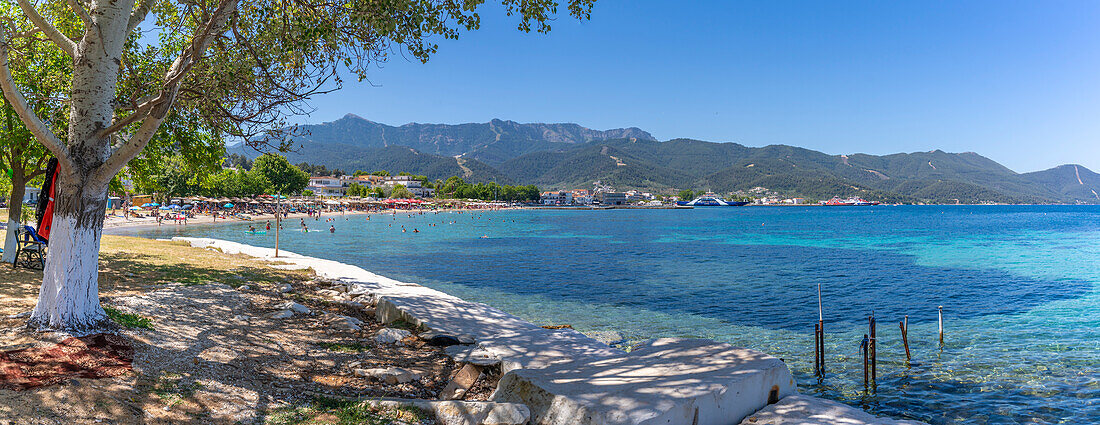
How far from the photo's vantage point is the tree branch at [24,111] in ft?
22.1

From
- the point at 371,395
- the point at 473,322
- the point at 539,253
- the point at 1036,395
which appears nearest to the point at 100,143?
the point at 371,395

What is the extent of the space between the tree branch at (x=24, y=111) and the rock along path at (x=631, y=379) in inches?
244

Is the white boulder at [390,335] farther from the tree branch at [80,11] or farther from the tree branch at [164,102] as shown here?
the tree branch at [80,11]

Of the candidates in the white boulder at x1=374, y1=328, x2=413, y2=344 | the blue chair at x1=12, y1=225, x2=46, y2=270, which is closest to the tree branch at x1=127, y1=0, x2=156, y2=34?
the white boulder at x1=374, y1=328, x2=413, y2=344

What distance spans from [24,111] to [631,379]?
8.21 m

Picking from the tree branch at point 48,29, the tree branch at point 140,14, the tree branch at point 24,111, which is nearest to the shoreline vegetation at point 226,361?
the tree branch at point 24,111

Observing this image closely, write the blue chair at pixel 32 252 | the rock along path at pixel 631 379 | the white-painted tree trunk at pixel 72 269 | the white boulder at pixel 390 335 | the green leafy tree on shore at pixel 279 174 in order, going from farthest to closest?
the green leafy tree on shore at pixel 279 174, the blue chair at pixel 32 252, the white boulder at pixel 390 335, the white-painted tree trunk at pixel 72 269, the rock along path at pixel 631 379

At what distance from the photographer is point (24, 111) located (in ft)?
22.4

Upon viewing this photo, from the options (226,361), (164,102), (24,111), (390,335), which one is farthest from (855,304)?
(24,111)

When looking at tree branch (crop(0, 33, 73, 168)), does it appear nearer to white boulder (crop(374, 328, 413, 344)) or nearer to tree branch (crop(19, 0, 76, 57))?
tree branch (crop(19, 0, 76, 57))

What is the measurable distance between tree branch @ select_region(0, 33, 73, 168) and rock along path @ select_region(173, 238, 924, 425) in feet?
20.3

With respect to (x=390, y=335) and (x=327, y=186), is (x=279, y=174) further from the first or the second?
(x=390, y=335)

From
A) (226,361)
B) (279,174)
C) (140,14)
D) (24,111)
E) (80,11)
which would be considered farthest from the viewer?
(279,174)

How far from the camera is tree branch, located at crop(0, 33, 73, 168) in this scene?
22.1 ft
